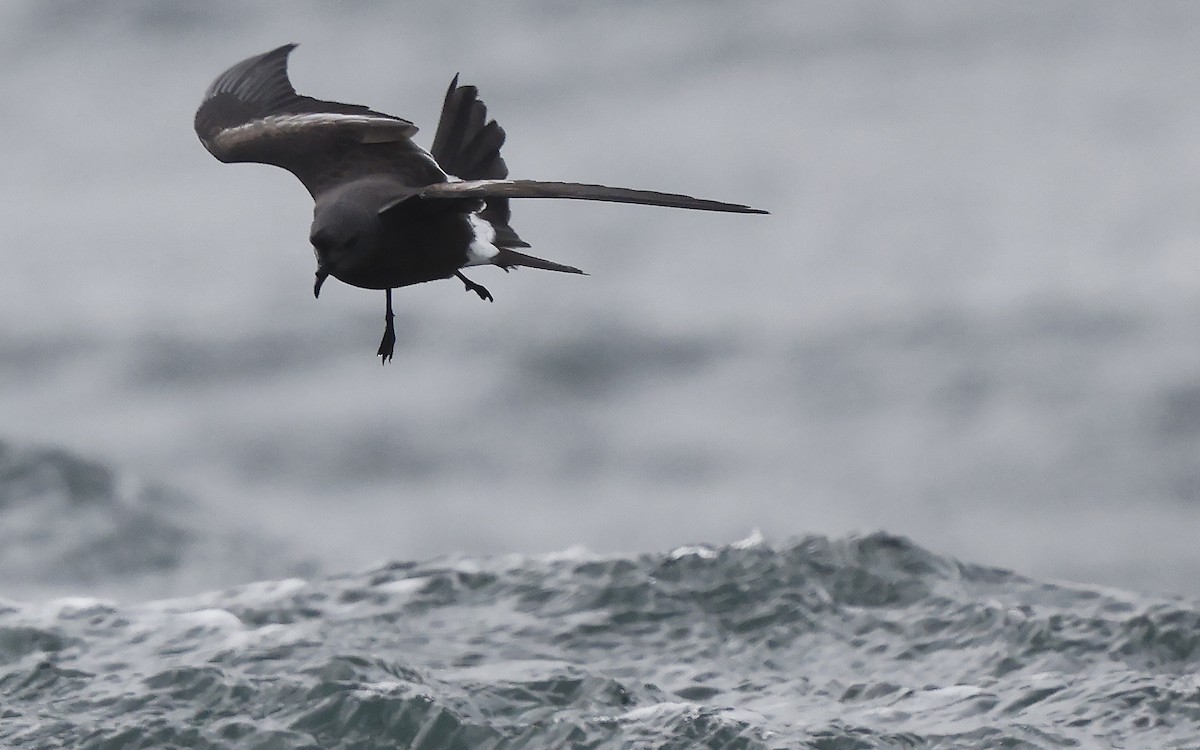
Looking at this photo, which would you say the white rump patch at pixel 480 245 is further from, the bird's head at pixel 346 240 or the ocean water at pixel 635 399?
the ocean water at pixel 635 399

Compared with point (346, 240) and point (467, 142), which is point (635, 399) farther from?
point (346, 240)

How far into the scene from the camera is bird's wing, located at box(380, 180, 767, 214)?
17.6ft

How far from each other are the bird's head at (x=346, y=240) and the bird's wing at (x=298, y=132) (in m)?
0.57

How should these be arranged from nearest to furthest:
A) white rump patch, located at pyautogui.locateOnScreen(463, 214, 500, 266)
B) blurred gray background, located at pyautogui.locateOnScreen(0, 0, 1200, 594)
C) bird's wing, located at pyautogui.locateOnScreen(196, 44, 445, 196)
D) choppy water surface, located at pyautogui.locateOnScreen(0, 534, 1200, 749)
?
white rump patch, located at pyautogui.locateOnScreen(463, 214, 500, 266) < bird's wing, located at pyautogui.locateOnScreen(196, 44, 445, 196) < choppy water surface, located at pyautogui.locateOnScreen(0, 534, 1200, 749) < blurred gray background, located at pyautogui.locateOnScreen(0, 0, 1200, 594)

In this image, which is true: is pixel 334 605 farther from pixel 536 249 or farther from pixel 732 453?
pixel 536 249

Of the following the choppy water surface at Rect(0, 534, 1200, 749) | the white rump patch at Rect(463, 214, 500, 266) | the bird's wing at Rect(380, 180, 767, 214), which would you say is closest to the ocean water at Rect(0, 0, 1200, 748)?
the choppy water surface at Rect(0, 534, 1200, 749)

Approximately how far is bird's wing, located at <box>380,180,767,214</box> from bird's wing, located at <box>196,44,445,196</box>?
1.95 ft

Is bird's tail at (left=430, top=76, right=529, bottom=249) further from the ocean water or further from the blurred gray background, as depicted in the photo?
the blurred gray background

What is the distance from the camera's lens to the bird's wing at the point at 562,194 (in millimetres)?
5367

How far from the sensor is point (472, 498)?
11.7 meters

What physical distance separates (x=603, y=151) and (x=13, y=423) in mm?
5523

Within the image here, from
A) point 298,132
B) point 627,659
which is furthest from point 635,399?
point 298,132

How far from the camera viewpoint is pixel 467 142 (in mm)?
7449

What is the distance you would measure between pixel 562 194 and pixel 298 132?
204 centimetres
